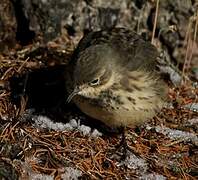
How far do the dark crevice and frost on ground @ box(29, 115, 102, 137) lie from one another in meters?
1.35

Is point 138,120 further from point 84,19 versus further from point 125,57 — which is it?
point 84,19

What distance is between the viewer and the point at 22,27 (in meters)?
5.93

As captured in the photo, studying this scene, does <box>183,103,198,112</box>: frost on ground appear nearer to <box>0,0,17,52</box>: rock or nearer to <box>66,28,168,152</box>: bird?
<box>66,28,168,152</box>: bird

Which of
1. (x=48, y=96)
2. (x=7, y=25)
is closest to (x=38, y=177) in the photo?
(x=48, y=96)

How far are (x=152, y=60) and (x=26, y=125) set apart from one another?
4.12ft

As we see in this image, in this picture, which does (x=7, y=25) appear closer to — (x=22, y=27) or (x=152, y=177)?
(x=22, y=27)

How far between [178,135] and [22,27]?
6.74ft

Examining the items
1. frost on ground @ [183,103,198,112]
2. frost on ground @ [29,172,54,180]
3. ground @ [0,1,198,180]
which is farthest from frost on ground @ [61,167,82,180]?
frost on ground @ [183,103,198,112]

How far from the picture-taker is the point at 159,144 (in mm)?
4844

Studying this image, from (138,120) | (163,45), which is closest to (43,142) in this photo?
(138,120)

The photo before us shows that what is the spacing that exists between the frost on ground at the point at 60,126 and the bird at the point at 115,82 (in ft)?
0.54

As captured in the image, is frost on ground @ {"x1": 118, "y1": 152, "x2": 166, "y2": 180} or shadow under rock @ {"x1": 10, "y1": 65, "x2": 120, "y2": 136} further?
shadow under rock @ {"x1": 10, "y1": 65, "x2": 120, "y2": 136}

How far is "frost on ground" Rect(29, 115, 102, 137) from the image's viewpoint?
4.80 meters

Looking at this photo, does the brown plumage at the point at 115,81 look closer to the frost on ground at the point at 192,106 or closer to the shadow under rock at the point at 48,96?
the shadow under rock at the point at 48,96
